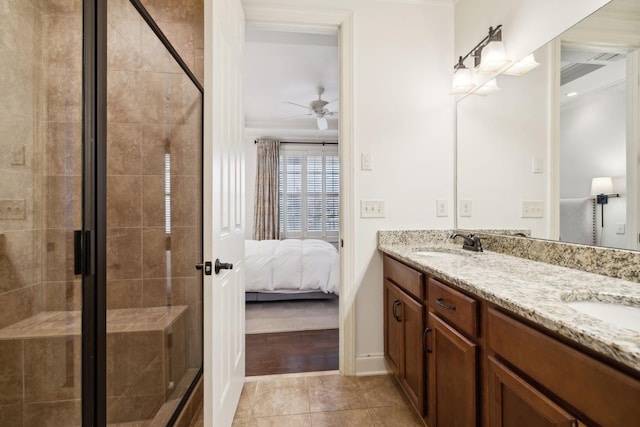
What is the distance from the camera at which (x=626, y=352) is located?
50 cm

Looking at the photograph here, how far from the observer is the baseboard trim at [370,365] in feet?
6.41

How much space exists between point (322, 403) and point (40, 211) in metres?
1.80

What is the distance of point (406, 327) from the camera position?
1.57 meters

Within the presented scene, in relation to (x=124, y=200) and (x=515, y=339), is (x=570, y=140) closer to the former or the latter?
(x=515, y=339)

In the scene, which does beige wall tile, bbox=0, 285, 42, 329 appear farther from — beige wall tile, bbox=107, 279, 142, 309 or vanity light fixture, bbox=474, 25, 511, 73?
vanity light fixture, bbox=474, 25, 511, 73

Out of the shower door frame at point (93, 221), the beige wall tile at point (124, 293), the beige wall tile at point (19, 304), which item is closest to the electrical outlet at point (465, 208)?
the shower door frame at point (93, 221)

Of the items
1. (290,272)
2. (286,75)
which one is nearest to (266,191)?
(286,75)

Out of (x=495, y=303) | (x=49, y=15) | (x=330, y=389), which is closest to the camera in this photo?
(x=495, y=303)

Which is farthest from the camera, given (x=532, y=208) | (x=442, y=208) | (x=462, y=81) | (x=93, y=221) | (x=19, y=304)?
(x=442, y=208)

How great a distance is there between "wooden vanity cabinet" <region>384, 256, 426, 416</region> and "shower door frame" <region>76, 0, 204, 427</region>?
4.34 feet

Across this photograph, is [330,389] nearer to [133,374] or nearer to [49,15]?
[133,374]

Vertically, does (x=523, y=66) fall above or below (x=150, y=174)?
above

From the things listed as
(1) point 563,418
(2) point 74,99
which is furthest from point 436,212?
(2) point 74,99

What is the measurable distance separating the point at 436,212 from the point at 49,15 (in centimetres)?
252
